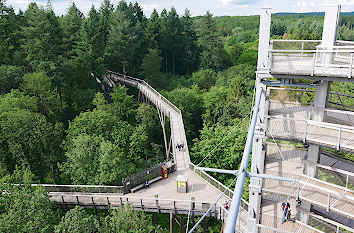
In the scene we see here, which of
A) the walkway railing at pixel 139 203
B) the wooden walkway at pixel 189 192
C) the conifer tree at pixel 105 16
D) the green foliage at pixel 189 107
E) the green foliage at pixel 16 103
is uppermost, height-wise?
the conifer tree at pixel 105 16

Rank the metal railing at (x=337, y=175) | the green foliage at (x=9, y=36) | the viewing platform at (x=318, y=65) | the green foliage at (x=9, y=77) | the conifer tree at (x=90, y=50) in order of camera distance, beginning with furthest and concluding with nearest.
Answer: the conifer tree at (x=90, y=50)
the green foliage at (x=9, y=36)
the green foliage at (x=9, y=77)
the metal railing at (x=337, y=175)
the viewing platform at (x=318, y=65)

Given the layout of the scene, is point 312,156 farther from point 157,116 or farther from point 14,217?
point 157,116

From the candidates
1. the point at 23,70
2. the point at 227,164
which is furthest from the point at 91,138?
the point at 23,70

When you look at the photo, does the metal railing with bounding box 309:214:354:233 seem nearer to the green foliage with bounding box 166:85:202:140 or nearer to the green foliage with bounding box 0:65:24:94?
the green foliage with bounding box 166:85:202:140

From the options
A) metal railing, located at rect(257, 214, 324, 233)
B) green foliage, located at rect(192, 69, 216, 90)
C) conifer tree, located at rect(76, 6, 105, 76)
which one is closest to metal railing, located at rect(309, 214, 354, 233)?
metal railing, located at rect(257, 214, 324, 233)

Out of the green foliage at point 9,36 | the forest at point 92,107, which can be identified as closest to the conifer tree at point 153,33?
the forest at point 92,107

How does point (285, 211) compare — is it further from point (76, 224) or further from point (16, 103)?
point (16, 103)

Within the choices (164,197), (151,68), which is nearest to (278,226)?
(164,197)

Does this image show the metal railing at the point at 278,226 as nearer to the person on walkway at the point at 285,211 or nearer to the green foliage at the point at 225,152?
the person on walkway at the point at 285,211
